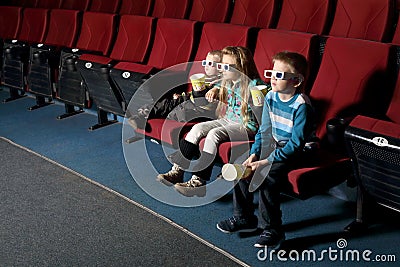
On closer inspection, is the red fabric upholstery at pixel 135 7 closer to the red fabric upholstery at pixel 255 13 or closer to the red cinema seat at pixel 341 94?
the red fabric upholstery at pixel 255 13

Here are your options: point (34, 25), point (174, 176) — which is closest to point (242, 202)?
point (174, 176)

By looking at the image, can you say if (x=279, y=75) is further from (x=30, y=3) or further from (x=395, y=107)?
(x=30, y=3)

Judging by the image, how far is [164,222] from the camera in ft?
1.98

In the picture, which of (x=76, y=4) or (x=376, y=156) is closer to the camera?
(x=376, y=156)

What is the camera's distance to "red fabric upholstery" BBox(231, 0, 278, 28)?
0.90 metres

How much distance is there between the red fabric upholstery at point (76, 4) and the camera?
4.28 feet

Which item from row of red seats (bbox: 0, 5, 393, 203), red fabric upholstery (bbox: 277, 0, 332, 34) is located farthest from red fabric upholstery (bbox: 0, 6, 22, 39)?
red fabric upholstery (bbox: 277, 0, 332, 34)

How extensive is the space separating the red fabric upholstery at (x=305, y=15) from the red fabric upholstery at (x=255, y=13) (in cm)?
2

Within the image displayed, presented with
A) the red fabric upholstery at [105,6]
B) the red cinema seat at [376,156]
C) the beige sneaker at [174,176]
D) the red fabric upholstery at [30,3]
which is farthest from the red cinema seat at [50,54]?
the red cinema seat at [376,156]

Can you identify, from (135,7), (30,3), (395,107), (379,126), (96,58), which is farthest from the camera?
(30,3)

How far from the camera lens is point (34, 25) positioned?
1.27 m

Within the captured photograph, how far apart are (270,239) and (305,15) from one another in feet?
1.46

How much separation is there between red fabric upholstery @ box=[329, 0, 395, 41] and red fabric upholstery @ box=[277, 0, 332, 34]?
0.06ft

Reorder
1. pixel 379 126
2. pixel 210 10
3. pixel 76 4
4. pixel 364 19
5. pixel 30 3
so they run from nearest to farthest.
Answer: pixel 379 126
pixel 364 19
pixel 210 10
pixel 76 4
pixel 30 3
